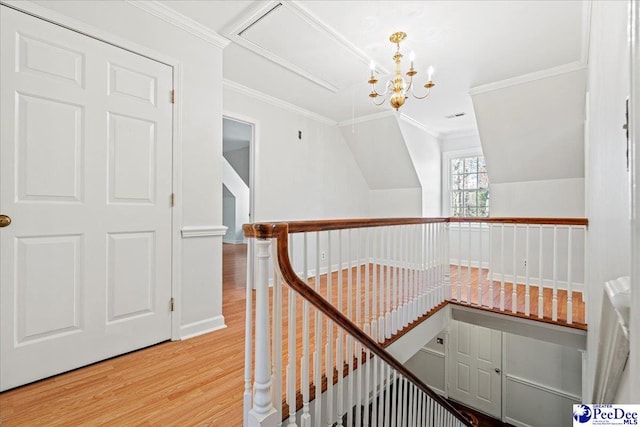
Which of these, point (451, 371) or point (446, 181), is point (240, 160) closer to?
point (446, 181)

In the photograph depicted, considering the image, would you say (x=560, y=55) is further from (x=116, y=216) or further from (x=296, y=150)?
(x=116, y=216)

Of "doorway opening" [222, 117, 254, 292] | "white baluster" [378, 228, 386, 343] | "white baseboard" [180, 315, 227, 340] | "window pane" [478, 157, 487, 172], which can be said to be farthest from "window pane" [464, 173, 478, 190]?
"white baseboard" [180, 315, 227, 340]

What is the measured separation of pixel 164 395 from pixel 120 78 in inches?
79.1

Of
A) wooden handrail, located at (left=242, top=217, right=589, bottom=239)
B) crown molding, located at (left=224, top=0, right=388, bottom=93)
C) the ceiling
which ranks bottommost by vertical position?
wooden handrail, located at (left=242, top=217, right=589, bottom=239)

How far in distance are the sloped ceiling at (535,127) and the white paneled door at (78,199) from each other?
3648mm

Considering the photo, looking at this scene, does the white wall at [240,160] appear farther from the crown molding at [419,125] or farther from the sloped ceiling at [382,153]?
the crown molding at [419,125]

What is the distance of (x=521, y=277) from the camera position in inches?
158

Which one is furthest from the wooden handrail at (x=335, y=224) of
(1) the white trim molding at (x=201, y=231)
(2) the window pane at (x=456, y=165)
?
(2) the window pane at (x=456, y=165)

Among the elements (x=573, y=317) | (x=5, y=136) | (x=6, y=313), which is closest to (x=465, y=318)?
(x=573, y=317)

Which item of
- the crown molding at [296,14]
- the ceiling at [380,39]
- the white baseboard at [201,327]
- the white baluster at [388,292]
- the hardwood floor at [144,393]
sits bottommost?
the hardwood floor at [144,393]

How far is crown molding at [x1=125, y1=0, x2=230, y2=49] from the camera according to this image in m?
2.04

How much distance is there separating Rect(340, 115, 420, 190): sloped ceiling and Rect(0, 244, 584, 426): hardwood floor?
11.8 ft

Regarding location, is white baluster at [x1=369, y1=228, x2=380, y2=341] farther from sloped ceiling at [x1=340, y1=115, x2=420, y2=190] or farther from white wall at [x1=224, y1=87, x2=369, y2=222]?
sloped ceiling at [x1=340, y1=115, x2=420, y2=190]

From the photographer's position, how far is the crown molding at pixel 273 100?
11.1 ft
